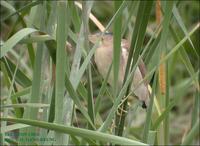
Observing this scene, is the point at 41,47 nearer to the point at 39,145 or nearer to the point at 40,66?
the point at 40,66

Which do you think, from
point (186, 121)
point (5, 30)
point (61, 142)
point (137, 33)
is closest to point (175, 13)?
point (137, 33)

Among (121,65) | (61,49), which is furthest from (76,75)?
(121,65)

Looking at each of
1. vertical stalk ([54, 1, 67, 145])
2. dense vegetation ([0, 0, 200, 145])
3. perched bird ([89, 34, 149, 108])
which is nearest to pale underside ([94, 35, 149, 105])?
perched bird ([89, 34, 149, 108])

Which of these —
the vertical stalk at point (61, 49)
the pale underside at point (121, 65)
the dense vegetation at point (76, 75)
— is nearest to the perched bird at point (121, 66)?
the pale underside at point (121, 65)

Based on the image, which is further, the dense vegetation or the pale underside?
the pale underside

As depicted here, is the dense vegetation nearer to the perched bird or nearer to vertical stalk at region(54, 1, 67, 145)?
vertical stalk at region(54, 1, 67, 145)

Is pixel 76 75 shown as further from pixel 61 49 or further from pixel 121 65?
pixel 121 65

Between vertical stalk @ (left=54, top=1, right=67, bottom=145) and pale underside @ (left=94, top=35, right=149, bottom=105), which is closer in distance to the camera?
vertical stalk @ (left=54, top=1, right=67, bottom=145)

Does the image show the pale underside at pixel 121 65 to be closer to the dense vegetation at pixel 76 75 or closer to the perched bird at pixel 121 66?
the perched bird at pixel 121 66

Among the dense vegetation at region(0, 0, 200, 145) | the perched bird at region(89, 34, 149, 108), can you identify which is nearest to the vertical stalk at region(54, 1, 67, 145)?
the dense vegetation at region(0, 0, 200, 145)

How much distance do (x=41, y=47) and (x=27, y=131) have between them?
0.32 metres

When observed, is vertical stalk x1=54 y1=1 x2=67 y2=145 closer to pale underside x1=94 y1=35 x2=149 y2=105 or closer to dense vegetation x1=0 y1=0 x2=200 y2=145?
dense vegetation x1=0 y1=0 x2=200 y2=145

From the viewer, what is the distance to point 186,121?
3980 mm

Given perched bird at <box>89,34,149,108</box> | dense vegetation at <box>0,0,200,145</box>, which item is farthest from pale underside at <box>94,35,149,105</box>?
dense vegetation at <box>0,0,200,145</box>
